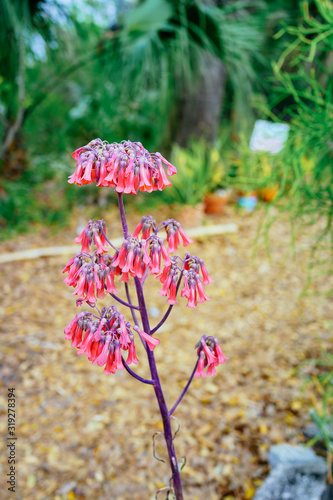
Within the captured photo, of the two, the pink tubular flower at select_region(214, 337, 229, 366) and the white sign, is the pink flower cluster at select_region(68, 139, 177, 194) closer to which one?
the pink tubular flower at select_region(214, 337, 229, 366)

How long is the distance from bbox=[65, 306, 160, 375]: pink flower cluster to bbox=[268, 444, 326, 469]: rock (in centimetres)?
126

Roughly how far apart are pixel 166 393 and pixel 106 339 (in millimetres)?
1612

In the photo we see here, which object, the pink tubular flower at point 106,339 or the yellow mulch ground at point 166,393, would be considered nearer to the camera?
the pink tubular flower at point 106,339

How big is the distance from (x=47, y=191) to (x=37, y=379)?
11.4 feet

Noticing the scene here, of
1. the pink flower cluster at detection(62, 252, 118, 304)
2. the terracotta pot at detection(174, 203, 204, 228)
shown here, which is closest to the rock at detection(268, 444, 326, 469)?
the pink flower cluster at detection(62, 252, 118, 304)

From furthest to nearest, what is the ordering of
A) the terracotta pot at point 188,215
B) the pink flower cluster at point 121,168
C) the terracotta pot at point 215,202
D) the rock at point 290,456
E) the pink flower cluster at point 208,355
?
1. the terracotta pot at point 215,202
2. the terracotta pot at point 188,215
3. the rock at point 290,456
4. the pink flower cluster at point 208,355
5. the pink flower cluster at point 121,168

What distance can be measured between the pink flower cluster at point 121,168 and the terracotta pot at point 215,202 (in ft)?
12.5

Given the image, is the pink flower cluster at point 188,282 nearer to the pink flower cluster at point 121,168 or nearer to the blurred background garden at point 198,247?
the pink flower cluster at point 121,168

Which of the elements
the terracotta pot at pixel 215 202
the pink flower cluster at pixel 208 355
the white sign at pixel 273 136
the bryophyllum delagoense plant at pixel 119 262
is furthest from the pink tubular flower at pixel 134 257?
the terracotta pot at pixel 215 202

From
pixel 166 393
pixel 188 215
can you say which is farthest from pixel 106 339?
pixel 188 215

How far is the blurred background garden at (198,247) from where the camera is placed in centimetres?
177

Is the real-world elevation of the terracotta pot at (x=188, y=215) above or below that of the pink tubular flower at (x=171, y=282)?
above

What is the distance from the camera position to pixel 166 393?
Answer: 2221mm

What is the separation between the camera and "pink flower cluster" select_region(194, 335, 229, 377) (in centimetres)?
84
